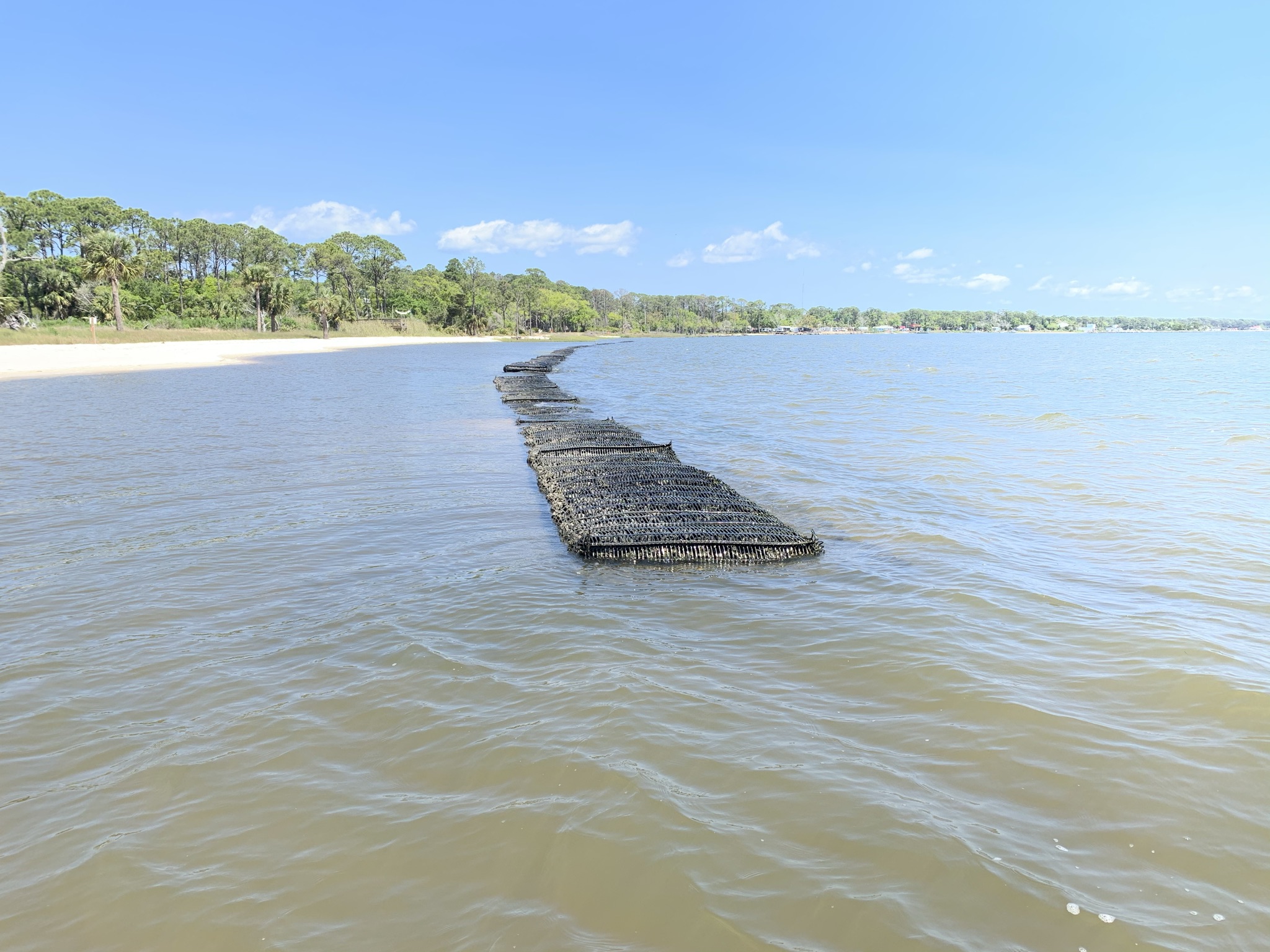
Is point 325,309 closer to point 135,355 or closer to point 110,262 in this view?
point 110,262

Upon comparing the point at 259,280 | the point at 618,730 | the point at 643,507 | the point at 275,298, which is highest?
the point at 259,280

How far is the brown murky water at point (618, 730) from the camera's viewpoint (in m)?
2.72

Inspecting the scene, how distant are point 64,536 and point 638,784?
7.28 meters

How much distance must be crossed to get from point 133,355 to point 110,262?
1891cm

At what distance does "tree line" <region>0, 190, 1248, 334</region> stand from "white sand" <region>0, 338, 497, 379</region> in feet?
30.0

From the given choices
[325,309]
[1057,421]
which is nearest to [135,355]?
[325,309]

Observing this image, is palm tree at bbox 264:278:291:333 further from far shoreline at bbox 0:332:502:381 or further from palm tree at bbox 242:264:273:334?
far shoreline at bbox 0:332:502:381

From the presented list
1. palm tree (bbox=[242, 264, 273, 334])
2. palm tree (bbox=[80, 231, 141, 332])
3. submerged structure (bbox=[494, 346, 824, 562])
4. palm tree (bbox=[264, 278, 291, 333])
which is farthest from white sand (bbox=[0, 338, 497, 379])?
submerged structure (bbox=[494, 346, 824, 562])

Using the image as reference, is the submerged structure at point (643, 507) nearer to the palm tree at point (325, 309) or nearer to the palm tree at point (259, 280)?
the palm tree at point (259, 280)

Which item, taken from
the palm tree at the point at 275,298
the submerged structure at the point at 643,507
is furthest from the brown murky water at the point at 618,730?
the palm tree at the point at 275,298

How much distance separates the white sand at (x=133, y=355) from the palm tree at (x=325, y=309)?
13.5m

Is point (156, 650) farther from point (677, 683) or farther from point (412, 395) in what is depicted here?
point (412, 395)

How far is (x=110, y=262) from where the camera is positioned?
56.5m

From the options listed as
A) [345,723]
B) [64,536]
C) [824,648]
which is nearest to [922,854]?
[824,648]
